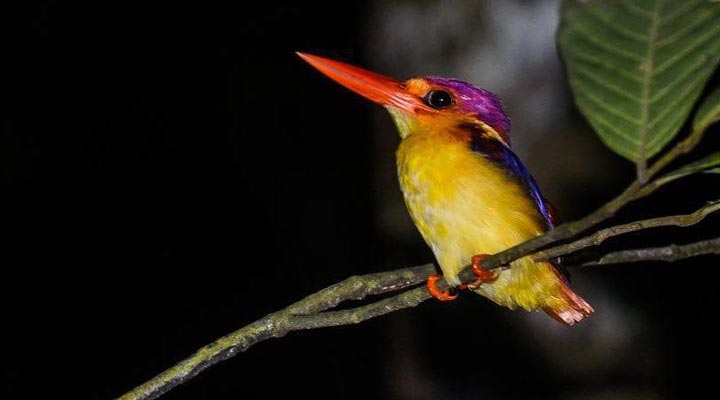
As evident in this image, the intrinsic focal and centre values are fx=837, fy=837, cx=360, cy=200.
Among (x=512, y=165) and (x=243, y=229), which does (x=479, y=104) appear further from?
(x=243, y=229)

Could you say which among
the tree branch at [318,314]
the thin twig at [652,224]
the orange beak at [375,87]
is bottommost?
the thin twig at [652,224]

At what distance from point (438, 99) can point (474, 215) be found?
0.49m

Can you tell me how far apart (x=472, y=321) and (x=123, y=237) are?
185 cm

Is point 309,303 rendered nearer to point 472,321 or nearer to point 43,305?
point 472,321

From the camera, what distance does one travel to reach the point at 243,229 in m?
4.27

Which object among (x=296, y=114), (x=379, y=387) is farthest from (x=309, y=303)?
(x=296, y=114)

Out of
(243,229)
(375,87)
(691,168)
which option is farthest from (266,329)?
(243,229)

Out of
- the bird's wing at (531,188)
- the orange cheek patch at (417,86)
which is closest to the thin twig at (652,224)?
the bird's wing at (531,188)

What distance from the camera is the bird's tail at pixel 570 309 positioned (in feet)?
6.59

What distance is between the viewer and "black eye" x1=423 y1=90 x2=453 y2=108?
2270mm

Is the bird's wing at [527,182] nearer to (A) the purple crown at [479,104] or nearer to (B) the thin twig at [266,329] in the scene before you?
(A) the purple crown at [479,104]

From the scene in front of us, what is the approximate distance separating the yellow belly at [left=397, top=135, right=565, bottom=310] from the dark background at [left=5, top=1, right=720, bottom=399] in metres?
1.19

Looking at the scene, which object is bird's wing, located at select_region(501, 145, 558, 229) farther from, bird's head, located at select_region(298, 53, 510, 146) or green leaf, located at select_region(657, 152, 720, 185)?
green leaf, located at select_region(657, 152, 720, 185)

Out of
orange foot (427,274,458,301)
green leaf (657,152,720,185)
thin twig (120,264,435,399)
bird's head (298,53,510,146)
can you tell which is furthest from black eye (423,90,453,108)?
green leaf (657,152,720,185)
